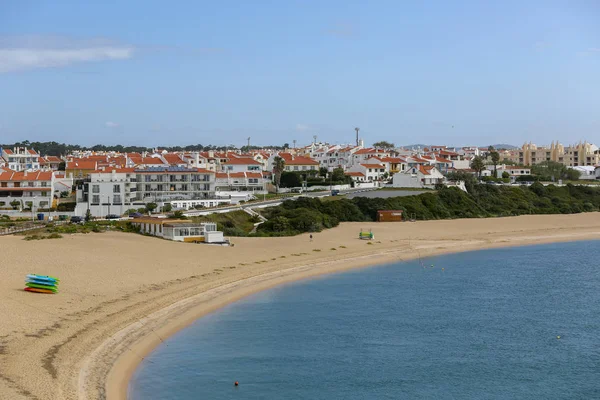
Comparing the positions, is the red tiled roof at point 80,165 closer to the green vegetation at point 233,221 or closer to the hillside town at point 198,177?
the hillside town at point 198,177

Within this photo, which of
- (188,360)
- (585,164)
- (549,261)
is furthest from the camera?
(585,164)

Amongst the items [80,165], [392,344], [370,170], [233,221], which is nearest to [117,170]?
[80,165]

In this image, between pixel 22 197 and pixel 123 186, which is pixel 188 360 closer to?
pixel 123 186

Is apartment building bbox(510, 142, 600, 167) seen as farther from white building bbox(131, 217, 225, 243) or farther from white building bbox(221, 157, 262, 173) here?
white building bbox(131, 217, 225, 243)

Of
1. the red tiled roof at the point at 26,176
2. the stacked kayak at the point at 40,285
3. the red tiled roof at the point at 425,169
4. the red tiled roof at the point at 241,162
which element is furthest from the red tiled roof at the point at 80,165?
the stacked kayak at the point at 40,285

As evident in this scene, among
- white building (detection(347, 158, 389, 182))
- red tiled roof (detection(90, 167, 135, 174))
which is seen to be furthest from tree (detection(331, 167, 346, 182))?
red tiled roof (detection(90, 167, 135, 174))

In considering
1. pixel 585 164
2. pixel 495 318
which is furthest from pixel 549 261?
pixel 585 164
